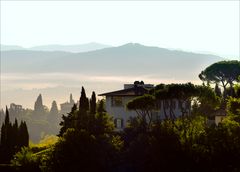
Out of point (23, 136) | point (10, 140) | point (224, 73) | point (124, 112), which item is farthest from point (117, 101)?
point (224, 73)

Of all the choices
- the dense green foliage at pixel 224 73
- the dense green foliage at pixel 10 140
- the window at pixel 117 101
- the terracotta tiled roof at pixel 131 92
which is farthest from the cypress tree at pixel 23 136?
the dense green foliage at pixel 224 73

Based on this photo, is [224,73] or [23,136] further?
[224,73]

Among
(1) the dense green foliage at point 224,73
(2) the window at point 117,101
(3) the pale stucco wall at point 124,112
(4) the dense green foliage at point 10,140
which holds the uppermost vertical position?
(1) the dense green foliage at point 224,73

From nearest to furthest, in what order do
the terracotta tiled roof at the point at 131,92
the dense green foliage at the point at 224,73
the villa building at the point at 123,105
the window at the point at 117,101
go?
the villa building at the point at 123,105 < the terracotta tiled roof at the point at 131,92 < the window at the point at 117,101 < the dense green foliage at the point at 224,73

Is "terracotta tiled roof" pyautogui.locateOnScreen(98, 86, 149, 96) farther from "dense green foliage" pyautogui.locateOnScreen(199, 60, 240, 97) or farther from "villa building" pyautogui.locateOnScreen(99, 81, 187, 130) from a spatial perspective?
"dense green foliage" pyautogui.locateOnScreen(199, 60, 240, 97)

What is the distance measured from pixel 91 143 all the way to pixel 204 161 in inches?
525

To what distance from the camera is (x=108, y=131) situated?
6619cm

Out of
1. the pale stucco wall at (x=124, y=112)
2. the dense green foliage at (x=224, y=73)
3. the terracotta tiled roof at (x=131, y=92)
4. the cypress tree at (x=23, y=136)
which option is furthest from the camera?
the dense green foliage at (x=224, y=73)

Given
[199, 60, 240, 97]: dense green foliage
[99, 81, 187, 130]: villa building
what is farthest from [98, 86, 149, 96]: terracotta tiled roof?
[199, 60, 240, 97]: dense green foliage

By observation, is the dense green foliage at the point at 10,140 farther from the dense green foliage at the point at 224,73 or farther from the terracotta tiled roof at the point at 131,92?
the dense green foliage at the point at 224,73

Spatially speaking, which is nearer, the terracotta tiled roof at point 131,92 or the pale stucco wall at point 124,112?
the pale stucco wall at point 124,112

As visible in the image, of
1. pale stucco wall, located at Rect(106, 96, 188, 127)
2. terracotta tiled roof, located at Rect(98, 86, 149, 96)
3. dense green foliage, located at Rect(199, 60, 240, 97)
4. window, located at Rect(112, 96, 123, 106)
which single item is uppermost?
dense green foliage, located at Rect(199, 60, 240, 97)

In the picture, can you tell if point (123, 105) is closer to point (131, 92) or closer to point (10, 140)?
point (131, 92)

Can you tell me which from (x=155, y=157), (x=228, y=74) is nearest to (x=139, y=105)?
(x=155, y=157)
